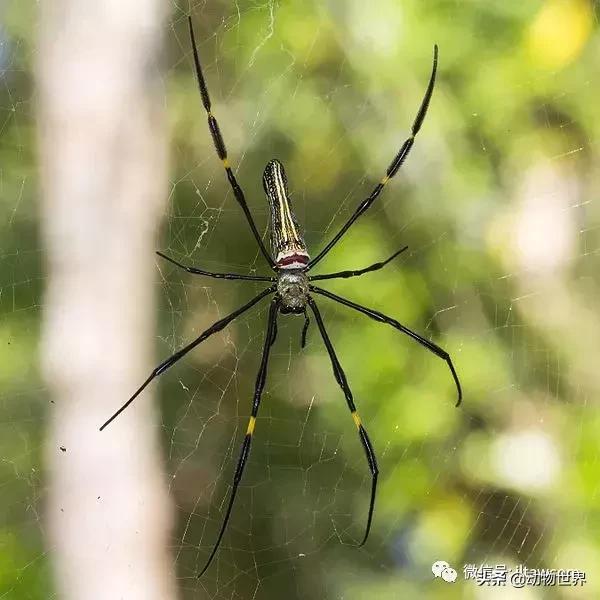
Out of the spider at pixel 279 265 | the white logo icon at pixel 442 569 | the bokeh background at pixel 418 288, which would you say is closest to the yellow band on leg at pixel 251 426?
the spider at pixel 279 265

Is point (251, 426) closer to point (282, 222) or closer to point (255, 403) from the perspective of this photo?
point (255, 403)

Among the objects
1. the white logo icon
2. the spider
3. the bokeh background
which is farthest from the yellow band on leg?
the white logo icon

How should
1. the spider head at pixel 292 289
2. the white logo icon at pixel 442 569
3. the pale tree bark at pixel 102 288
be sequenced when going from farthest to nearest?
1. the white logo icon at pixel 442 569
2. the pale tree bark at pixel 102 288
3. the spider head at pixel 292 289

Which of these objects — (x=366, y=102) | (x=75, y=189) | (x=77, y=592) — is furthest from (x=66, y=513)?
(x=366, y=102)

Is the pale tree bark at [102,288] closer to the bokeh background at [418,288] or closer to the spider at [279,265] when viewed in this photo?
the bokeh background at [418,288]

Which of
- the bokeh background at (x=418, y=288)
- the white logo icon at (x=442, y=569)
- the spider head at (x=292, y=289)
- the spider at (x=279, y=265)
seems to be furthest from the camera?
the white logo icon at (x=442, y=569)

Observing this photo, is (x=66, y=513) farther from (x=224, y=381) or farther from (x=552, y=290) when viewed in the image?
(x=552, y=290)

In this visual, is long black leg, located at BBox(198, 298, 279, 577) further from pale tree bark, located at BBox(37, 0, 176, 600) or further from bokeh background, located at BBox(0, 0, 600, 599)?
pale tree bark, located at BBox(37, 0, 176, 600)
